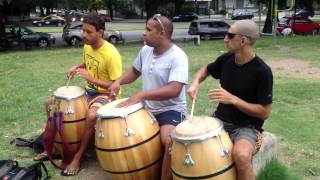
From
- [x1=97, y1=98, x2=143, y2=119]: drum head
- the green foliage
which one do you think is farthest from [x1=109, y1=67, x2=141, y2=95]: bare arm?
the green foliage

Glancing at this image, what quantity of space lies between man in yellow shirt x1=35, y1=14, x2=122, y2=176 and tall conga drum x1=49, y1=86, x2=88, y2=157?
0.29 ft

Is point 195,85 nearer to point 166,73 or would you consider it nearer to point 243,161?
point 166,73

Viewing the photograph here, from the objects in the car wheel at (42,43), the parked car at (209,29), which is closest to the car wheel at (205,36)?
the parked car at (209,29)

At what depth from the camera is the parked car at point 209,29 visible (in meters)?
32.6

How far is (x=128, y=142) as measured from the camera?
4.26m

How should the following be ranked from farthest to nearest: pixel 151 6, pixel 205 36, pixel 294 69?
pixel 151 6
pixel 205 36
pixel 294 69

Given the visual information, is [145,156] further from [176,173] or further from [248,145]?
[248,145]

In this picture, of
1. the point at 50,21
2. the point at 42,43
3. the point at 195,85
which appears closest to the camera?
the point at 195,85

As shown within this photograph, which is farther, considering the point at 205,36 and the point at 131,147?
the point at 205,36

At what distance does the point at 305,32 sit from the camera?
1375 inches

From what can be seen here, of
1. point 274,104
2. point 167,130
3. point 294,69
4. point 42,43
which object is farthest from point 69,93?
point 42,43

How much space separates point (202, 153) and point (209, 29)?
29.6 metres

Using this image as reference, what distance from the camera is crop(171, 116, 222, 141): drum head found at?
373 cm

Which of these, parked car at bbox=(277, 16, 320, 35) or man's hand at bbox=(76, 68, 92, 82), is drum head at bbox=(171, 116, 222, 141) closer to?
man's hand at bbox=(76, 68, 92, 82)
